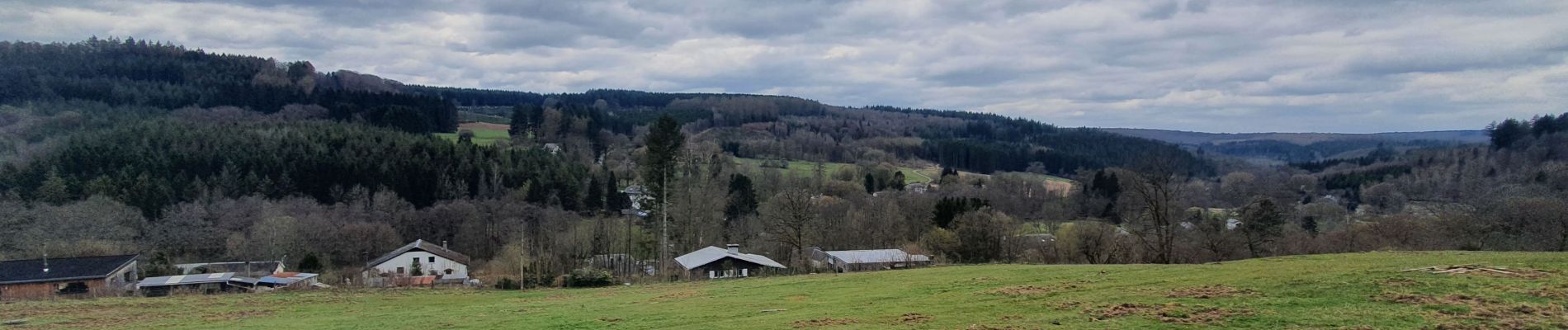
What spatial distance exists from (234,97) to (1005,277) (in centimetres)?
12618

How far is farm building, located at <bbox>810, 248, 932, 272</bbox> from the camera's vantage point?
152 ft

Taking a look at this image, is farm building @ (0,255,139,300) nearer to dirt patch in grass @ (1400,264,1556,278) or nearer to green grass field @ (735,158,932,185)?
dirt patch in grass @ (1400,264,1556,278)

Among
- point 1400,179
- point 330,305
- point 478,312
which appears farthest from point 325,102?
point 1400,179

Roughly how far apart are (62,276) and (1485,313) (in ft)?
199

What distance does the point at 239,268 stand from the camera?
182 feet

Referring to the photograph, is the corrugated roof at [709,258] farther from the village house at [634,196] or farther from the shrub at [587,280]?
the village house at [634,196]

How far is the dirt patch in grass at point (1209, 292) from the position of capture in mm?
16938

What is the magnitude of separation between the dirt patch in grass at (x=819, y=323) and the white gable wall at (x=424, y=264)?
46.7 metres

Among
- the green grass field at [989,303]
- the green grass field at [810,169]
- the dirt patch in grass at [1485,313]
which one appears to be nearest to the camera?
the dirt patch in grass at [1485,313]

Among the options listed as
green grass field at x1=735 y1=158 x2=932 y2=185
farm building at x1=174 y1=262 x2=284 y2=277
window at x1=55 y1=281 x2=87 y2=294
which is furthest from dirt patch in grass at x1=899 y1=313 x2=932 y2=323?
green grass field at x1=735 y1=158 x2=932 y2=185

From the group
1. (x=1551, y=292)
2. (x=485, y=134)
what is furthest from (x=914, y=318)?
(x=485, y=134)

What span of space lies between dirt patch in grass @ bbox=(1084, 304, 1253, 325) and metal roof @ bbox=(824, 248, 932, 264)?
3015cm

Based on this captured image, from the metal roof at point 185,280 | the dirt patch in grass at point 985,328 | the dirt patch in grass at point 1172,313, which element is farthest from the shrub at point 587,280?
the dirt patch in grass at point 1172,313

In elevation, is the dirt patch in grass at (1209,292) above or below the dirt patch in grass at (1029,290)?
above
